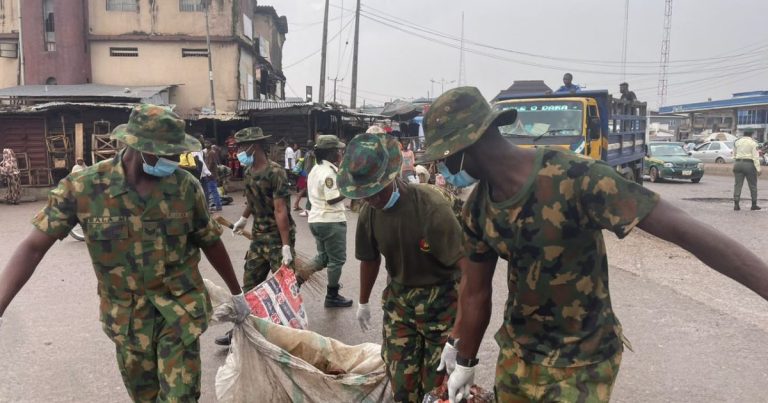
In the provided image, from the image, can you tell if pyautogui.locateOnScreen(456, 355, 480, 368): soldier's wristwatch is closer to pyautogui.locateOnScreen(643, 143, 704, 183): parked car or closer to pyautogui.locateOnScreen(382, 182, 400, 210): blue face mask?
pyautogui.locateOnScreen(382, 182, 400, 210): blue face mask

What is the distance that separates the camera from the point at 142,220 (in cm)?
270

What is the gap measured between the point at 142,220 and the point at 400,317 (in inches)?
54.2

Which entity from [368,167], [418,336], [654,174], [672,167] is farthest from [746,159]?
[368,167]

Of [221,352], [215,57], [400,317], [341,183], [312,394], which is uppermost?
[215,57]

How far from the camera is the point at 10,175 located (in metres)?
15.4

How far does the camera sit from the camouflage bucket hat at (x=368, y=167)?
2.80 meters

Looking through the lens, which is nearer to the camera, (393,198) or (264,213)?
(393,198)

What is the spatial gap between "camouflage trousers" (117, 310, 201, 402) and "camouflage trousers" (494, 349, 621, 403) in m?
1.52

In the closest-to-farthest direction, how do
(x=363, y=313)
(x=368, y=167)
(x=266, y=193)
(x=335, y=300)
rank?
(x=368, y=167) < (x=363, y=313) < (x=266, y=193) < (x=335, y=300)

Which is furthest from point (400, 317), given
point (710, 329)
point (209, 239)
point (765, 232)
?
point (765, 232)

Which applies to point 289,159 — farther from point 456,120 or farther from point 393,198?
point 456,120

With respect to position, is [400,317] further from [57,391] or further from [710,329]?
[710,329]

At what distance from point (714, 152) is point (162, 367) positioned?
29756 millimetres

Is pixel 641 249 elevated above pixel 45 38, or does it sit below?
below
